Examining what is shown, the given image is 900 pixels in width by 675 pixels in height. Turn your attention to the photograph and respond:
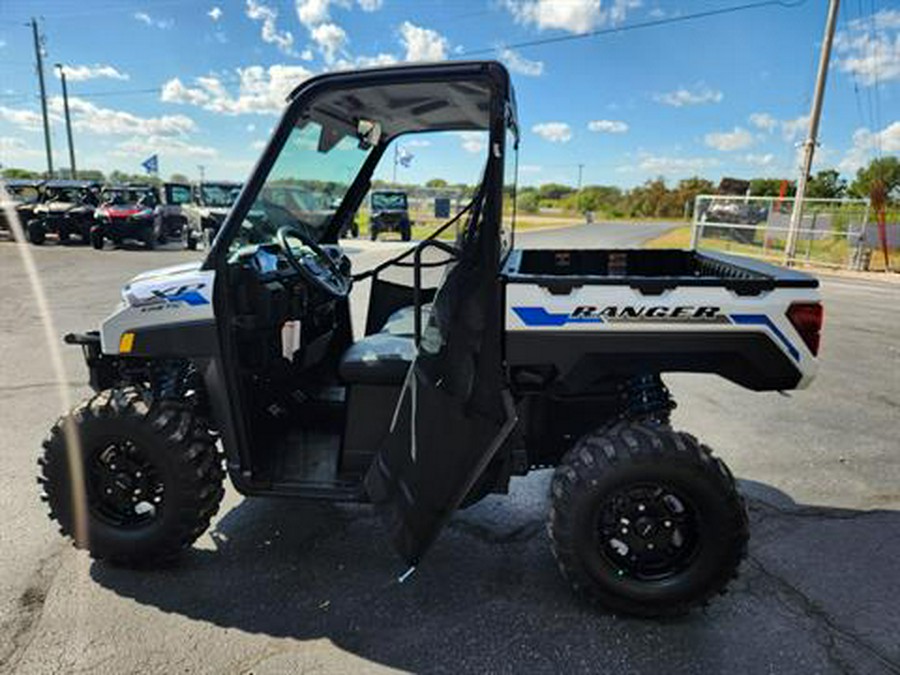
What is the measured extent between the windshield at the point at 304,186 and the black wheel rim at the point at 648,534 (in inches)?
76.3

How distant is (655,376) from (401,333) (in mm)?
1287

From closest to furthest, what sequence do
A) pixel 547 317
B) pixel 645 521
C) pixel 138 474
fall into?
1. pixel 547 317
2. pixel 645 521
3. pixel 138 474

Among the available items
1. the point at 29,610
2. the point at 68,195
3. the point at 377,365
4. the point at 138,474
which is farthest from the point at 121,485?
the point at 68,195

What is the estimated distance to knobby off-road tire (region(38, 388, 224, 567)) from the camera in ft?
8.68

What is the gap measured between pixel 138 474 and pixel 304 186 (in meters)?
1.56

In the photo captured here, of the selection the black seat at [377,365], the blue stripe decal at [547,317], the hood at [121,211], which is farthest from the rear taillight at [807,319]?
the hood at [121,211]

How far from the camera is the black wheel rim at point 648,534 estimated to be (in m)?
2.51

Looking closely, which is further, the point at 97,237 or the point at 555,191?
the point at 555,191

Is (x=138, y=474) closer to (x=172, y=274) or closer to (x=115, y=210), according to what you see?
(x=172, y=274)

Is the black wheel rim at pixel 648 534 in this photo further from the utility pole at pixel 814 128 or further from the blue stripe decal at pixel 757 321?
the utility pole at pixel 814 128

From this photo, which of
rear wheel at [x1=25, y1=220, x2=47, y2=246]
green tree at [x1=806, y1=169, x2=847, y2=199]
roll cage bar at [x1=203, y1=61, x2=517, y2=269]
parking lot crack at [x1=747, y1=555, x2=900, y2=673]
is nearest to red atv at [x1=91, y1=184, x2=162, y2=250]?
rear wheel at [x1=25, y1=220, x2=47, y2=246]

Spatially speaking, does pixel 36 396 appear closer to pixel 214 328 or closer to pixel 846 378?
pixel 214 328

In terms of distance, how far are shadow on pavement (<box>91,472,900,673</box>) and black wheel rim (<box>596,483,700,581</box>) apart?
0.69ft

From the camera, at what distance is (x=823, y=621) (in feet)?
8.25
